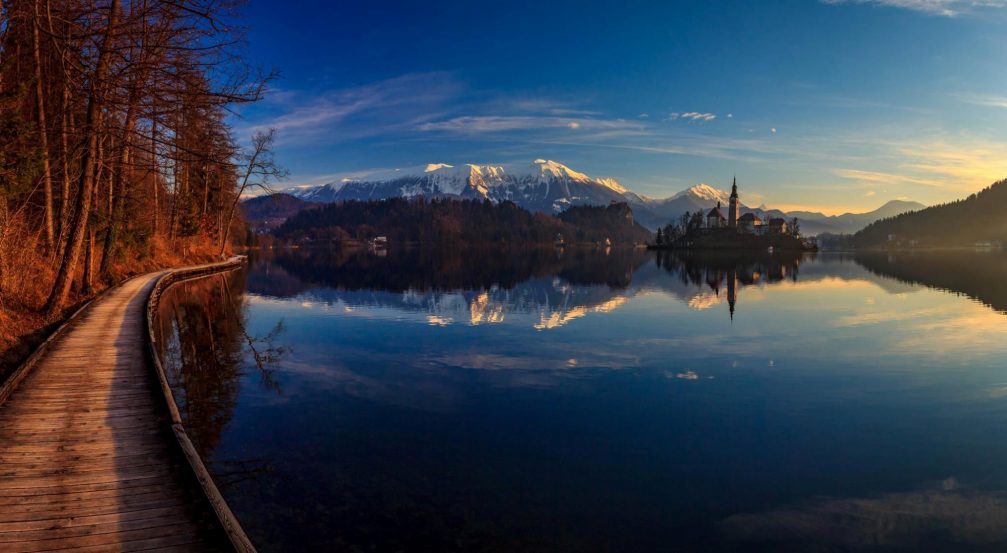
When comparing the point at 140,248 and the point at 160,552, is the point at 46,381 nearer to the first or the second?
the point at 160,552

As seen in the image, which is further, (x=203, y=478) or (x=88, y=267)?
(x=88, y=267)

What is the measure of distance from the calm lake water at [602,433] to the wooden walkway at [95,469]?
50.0 inches

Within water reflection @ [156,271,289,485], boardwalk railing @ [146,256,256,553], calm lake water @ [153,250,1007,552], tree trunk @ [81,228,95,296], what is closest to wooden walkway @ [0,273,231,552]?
boardwalk railing @ [146,256,256,553]

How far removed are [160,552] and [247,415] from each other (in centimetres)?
708

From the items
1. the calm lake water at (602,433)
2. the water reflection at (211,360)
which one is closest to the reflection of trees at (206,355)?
the water reflection at (211,360)

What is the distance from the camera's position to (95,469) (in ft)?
26.4

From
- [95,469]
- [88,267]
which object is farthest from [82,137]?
[95,469]

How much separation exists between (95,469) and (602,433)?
9314 mm

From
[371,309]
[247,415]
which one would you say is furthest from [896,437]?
[371,309]

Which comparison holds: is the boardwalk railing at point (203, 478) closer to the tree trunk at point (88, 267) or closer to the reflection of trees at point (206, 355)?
the reflection of trees at point (206, 355)

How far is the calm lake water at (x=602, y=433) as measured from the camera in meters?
8.09

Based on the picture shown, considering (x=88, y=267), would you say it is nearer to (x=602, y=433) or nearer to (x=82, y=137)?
(x=82, y=137)

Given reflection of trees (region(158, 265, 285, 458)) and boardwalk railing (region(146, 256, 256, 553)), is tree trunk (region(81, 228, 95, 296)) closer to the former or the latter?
reflection of trees (region(158, 265, 285, 458))

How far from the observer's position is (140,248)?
145ft
